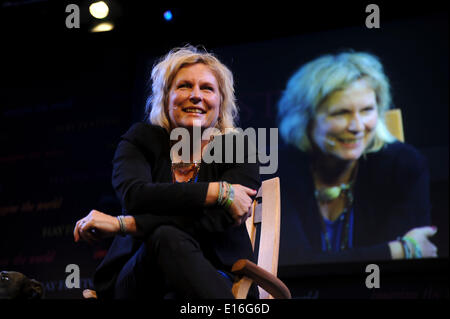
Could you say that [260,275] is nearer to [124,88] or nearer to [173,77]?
[173,77]

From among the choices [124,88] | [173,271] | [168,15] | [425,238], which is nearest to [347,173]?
[425,238]

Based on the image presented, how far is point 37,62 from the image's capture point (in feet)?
15.9

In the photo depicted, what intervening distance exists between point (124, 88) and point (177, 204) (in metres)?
3.31

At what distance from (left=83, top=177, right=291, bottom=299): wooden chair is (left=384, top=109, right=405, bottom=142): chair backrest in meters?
1.97

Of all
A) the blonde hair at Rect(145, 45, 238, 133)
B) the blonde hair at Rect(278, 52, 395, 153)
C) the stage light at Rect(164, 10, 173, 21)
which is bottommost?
the blonde hair at Rect(145, 45, 238, 133)

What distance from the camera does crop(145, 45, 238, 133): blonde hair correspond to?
6.29 ft

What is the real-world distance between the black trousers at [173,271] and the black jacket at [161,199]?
0.07 metres

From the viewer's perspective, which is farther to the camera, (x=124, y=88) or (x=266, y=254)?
(x=124, y=88)

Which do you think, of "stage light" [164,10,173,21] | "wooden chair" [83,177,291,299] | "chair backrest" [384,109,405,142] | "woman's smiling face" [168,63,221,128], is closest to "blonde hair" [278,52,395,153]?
"chair backrest" [384,109,405,142]

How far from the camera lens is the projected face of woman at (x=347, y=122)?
379 cm

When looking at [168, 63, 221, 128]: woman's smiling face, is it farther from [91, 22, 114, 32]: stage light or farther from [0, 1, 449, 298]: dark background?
[91, 22, 114, 32]: stage light

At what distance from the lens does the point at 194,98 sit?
1840 millimetres

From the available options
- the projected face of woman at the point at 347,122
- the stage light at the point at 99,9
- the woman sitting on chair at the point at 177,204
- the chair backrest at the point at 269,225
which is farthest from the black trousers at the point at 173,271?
the stage light at the point at 99,9
